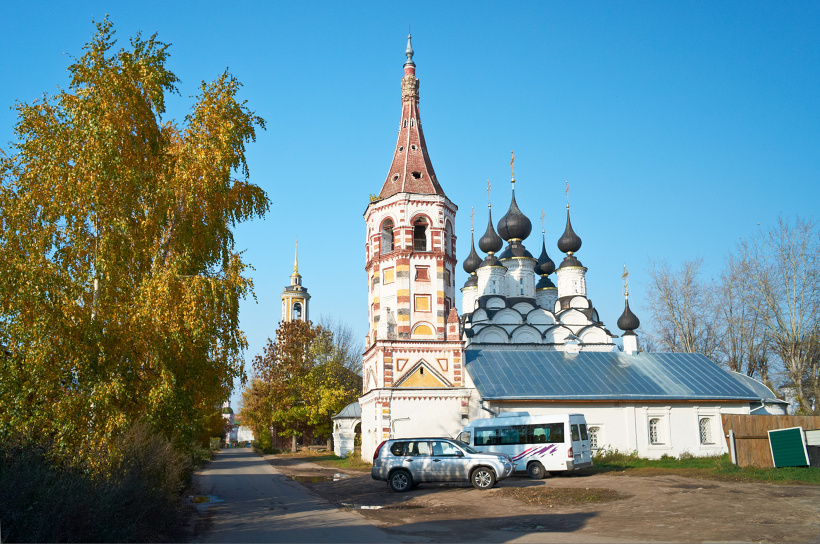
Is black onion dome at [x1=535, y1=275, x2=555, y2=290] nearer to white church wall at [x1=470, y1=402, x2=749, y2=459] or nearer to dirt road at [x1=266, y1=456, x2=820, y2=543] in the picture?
white church wall at [x1=470, y1=402, x2=749, y2=459]

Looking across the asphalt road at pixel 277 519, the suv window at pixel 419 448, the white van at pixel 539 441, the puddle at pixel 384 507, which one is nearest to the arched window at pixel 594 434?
the white van at pixel 539 441

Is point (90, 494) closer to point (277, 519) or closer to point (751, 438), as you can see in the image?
point (277, 519)

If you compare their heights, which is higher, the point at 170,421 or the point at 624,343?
the point at 624,343

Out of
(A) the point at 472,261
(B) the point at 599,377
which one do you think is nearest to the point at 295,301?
(A) the point at 472,261

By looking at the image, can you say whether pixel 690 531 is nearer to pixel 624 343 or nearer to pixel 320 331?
pixel 624 343

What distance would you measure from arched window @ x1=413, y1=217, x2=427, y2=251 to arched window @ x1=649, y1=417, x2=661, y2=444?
12.6m

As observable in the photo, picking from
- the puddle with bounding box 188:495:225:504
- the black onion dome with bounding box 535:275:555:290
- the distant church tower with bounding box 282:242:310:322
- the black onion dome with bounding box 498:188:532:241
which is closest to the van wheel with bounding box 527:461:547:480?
the puddle with bounding box 188:495:225:504

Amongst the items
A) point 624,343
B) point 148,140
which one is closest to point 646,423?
point 624,343

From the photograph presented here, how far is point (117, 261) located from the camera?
12.7 m

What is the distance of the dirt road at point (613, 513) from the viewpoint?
35.8 ft

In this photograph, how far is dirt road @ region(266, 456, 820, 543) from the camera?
10914mm

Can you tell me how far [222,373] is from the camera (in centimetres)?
1431

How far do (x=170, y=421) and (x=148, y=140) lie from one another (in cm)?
587

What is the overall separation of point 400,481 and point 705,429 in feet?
59.8
